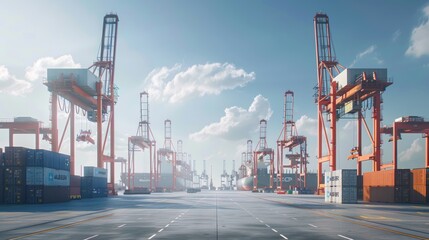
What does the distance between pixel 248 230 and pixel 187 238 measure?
5.03m

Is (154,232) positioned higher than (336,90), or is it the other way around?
(336,90)

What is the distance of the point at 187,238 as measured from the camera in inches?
865

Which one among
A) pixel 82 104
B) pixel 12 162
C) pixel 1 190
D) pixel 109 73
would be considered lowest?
pixel 1 190

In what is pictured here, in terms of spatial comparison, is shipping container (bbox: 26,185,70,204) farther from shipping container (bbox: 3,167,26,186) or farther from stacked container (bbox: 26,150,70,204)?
shipping container (bbox: 3,167,26,186)

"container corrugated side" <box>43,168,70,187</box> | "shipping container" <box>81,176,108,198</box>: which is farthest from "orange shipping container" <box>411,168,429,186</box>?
"shipping container" <box>81,176,108,198</box>

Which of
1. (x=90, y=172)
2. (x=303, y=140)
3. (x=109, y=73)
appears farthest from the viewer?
(x=303, y=140)

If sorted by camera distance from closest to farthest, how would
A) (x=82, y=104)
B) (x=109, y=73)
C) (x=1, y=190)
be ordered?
(x=1, y=190) → (x=82, y=104) → (x=109, y=73)

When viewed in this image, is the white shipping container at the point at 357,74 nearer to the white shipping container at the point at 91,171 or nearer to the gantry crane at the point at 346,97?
the gantry crane at the point at 346,97

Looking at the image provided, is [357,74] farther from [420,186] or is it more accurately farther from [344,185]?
[344,185]

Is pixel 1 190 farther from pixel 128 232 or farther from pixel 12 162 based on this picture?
pixel 128 232

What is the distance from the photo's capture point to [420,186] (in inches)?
2420

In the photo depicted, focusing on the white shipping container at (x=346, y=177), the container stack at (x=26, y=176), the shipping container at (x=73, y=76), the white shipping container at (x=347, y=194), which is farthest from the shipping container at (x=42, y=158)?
the white shipping container at (x=347, y=194)

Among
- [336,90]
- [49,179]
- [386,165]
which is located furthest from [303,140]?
[49,179]

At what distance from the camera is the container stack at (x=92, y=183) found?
272 feet
